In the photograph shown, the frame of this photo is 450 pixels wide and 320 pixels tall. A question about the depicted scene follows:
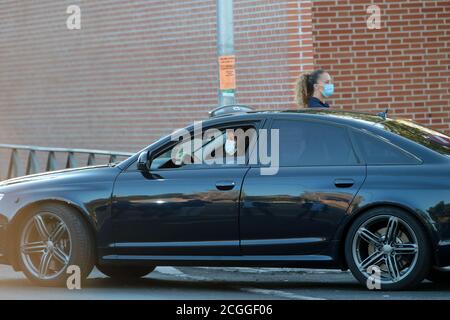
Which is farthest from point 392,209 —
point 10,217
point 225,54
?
point 225,54

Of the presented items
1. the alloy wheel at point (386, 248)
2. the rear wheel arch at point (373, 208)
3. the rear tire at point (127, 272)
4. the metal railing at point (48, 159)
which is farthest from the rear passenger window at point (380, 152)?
the metal railing at point (48, 159)

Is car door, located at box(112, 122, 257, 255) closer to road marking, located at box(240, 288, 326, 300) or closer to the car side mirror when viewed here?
the car side mirror

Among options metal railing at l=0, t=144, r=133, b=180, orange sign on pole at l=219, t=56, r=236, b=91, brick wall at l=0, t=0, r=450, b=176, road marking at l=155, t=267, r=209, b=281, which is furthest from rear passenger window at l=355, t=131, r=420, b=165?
metal railing at l=0, t=144, r=133, b=180

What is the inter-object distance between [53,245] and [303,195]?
2.12m

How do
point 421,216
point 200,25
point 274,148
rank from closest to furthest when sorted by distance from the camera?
1. point 421,216
2. point 274,148
3. point 200,25

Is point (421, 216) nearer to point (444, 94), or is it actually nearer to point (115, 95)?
point (444, 94)

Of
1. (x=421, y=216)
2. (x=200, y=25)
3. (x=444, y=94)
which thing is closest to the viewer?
(x=421, y=216)

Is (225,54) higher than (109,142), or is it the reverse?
(225,54)

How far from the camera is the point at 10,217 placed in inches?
394

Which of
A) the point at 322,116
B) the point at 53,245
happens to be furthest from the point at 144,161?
the point at 322,116

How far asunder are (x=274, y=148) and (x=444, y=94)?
6395 mm

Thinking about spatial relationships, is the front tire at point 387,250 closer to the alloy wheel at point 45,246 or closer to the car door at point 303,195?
the car door at point 303,195

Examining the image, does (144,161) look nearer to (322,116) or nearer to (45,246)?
(45,246)

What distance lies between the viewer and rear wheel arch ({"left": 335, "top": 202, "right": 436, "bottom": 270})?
8.89 meters
